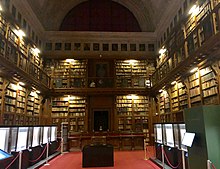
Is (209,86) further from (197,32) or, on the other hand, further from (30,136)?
(30,136)

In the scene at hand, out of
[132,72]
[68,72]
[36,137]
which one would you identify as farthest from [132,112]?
[36,137]

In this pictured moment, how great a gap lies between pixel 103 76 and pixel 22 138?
26.2 ft

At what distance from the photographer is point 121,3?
1416 cm

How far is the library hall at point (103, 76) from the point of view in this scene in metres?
6.16

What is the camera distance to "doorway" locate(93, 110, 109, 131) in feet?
38.1

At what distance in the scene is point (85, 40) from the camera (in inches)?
496

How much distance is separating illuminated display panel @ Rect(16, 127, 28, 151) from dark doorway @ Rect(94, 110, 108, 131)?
6837mm

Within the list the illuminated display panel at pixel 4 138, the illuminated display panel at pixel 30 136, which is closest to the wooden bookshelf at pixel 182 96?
the illuminated display panel at pixel 30 136

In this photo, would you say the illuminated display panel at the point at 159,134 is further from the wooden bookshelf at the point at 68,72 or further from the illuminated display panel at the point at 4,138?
the wooden bookshelf at the point at 68,72

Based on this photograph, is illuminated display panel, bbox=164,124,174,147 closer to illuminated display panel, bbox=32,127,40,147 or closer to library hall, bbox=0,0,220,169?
library hall, bbox=0,0,220,169

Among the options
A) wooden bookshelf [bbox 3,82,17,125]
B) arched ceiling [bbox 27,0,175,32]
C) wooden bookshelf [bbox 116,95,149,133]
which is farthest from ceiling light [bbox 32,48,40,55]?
wooden bookshelf [bbox 116,95,149,133]

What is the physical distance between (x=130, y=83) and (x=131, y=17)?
17.5ft

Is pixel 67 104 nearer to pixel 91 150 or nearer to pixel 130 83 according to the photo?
pixel 130 83

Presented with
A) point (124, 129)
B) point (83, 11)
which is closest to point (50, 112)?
point (124, 129)
